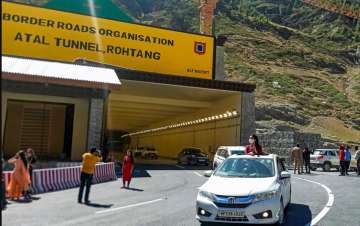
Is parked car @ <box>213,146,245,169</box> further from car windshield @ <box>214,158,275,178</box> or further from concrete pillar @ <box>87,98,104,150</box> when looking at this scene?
car windshield @ <box>214,158,275,178</box>

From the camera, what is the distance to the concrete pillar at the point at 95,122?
28312 millimetres

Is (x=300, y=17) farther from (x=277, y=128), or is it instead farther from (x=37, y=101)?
(x=37, y=101)

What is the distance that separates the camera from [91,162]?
13.9 metres

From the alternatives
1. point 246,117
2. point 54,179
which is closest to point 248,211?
point 54,179

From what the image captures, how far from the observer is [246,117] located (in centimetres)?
3409

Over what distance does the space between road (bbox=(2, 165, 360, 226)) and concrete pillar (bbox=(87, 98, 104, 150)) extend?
1057cm

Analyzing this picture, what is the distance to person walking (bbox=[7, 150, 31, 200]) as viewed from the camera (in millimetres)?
13711

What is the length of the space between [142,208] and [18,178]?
13.4 ft

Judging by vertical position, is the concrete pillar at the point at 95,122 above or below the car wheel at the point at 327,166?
above

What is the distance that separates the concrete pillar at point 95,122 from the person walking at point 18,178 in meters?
14.3

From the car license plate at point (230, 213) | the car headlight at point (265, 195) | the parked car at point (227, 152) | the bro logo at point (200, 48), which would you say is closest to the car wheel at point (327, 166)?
the parked car at point (227, 152)

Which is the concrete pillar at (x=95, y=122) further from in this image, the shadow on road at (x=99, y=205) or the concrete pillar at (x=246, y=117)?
the shadow on road at (x=99, y=205)

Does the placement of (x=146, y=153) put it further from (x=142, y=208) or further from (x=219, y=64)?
(x=142, y=208)

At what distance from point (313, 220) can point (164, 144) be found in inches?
1944
